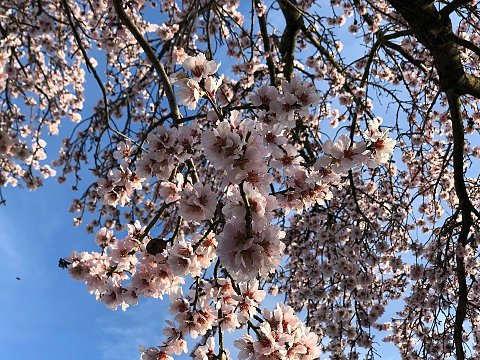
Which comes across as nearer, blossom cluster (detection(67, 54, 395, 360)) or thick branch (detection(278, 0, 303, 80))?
blossom cluster (detection(67, 54, 395, 360))

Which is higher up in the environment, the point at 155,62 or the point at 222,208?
the point at 155,62

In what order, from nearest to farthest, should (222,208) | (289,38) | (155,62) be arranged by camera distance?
(222,208) < (155,62) < (289,38)

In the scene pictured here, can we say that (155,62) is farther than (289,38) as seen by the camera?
No

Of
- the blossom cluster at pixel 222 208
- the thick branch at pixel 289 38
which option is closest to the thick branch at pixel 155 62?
the blossom cluster at pixel 222 208

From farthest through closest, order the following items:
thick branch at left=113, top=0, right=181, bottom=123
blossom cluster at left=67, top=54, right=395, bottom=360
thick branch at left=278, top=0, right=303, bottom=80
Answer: thick branch at left=278, top=0, right=303, bottom=80 → thick branch at left=113, top=0, right=181, bottom=123 → blossom cluster at left=67, top=54, right=395, bottom=360

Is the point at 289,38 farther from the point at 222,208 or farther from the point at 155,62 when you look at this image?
the point at 222,208

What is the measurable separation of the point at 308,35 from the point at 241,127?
4484mm

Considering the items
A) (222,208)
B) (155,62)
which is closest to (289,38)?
(155,62)

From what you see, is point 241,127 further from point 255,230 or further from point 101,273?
point 101,273

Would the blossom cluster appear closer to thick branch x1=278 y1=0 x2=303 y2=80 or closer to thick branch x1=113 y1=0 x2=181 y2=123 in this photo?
thick branch x1=113 y1=0 x2=181 y2=123

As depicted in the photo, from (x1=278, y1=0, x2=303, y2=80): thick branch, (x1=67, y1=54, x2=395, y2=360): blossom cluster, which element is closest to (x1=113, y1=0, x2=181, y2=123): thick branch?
(x1=67, y1=54, x2=395, y2=360): blossom cluster

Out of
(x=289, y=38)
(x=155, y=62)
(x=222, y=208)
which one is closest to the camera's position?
(x=222, y=208)

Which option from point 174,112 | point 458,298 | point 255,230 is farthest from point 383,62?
point 255,230

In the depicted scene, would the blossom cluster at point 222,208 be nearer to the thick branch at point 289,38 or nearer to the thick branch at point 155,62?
the thick branch at point 155,62
